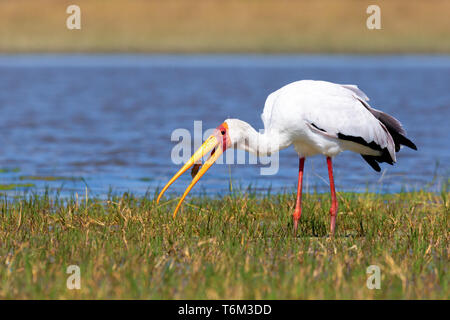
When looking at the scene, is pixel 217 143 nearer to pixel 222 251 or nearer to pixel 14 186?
pixel 222 251

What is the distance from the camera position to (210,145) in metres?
7.73

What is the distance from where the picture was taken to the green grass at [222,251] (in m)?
5.84

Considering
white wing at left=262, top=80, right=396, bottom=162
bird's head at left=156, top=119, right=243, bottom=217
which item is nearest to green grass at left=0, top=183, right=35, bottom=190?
bird's head at left=156, top=119, right=243, bottom=217

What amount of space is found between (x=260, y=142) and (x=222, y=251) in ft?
4.75

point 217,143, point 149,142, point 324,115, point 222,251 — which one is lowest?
point 222,251

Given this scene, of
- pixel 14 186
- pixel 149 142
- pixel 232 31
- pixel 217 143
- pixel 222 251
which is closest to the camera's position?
pixel 222 251

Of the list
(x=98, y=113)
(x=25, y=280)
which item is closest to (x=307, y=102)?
(x=25, y=280)

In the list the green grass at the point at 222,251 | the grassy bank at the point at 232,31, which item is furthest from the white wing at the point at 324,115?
the grassy bank at the point at 232,31

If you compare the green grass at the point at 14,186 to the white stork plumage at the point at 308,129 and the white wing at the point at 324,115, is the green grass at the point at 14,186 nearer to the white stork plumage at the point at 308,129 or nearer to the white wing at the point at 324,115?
the white stork plumage at the point at 308,129

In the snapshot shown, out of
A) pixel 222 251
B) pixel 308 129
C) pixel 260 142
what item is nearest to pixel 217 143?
pixel 260 142

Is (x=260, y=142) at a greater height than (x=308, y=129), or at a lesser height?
lesser

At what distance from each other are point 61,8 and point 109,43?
1177cm

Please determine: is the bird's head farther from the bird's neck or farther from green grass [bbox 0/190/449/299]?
green grass [bbox 0/190/449/299]

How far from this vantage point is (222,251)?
6.90 metres
